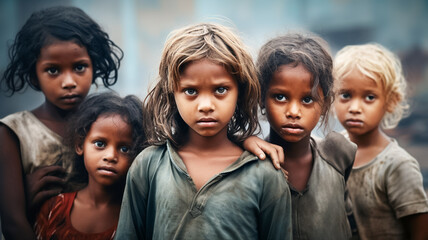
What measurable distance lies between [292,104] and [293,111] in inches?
1.7

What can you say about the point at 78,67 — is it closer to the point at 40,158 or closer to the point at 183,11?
the point at 40,158

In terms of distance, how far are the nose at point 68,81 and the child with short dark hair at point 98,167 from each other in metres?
0.12

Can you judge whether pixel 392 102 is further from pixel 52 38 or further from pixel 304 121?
→ pixel 52 38

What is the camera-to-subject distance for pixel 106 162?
228cm

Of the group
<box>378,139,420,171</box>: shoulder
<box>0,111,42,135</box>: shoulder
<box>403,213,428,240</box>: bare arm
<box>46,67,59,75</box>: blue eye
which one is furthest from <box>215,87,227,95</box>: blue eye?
<box>403,213,428,240</box>: bare arm

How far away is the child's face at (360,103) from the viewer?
2711 mm

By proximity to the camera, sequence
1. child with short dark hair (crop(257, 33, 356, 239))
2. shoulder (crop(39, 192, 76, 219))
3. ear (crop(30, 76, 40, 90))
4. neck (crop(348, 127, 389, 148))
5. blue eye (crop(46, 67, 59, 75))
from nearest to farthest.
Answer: child with short dark hair (crop(257, 33, 356, 239)), shoulder (crop(39, 192, 76, 219)), blue eye (crop(46, 67, 59, 75)), ear (crop(30, 76, 40, 90)), neck (crop(348, 127, 389, 148))

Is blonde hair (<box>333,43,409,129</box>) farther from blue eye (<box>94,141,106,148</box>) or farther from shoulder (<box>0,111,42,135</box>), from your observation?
shoulder (<box>0,111,42,135</box>)

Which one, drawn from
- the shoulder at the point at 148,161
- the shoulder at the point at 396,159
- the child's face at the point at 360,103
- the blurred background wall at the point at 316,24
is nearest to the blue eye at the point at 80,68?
the shoulder at the point at 148,161

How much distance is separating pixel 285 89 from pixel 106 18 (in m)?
4.63

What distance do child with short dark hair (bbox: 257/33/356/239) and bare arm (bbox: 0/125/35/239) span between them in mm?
1388

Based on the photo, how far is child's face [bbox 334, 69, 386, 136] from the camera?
8.89 ft

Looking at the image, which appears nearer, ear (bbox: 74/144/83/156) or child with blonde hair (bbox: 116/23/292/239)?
child with blonde hair (bbox: 116/23/292/239)

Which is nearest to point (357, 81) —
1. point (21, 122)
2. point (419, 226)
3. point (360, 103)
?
point (360, 103)
